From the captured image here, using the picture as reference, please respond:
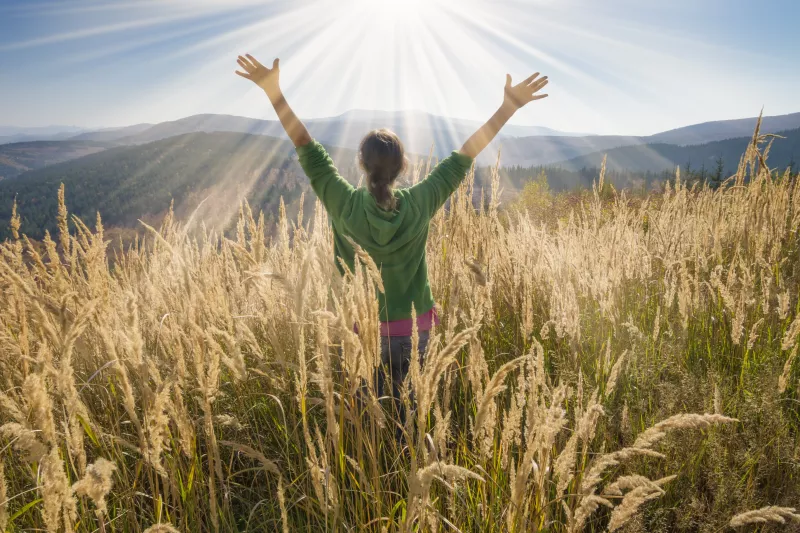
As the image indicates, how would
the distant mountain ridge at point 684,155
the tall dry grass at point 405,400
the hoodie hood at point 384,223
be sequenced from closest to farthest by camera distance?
the tall dry grass at point 405,400, the hoodie hood at point 384,223, the distant mountain ridge at point 684,155

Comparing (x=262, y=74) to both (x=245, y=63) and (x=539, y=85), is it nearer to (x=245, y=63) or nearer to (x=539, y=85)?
(x=245, y=63)

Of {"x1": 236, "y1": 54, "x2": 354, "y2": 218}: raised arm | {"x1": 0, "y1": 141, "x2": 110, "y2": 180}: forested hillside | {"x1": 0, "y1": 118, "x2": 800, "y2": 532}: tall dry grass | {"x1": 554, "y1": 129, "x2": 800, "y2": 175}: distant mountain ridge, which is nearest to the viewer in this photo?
{"x1": 0, "y1": 118, "x2": 800, "y2": 532}: tall dry grass

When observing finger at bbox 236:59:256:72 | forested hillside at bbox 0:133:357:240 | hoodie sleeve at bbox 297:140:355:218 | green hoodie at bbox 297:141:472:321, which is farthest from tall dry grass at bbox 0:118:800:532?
forested hillside at bbox 0:133:357:240

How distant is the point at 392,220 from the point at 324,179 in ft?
1.34

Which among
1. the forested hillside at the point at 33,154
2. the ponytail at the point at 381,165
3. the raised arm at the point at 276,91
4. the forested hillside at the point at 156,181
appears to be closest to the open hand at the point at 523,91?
the ponytail at the point at 381,165

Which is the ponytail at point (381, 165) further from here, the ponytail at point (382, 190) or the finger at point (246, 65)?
the finger at point (246, 65)

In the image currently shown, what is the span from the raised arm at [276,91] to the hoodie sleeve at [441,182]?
0.58 meters

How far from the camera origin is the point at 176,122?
193250mm

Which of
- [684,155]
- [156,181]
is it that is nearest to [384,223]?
[156,181]

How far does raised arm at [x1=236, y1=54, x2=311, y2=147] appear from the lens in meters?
2.00

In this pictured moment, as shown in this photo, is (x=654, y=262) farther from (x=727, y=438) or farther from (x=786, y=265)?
(x=727, y=438)

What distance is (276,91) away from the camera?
2.03 metres

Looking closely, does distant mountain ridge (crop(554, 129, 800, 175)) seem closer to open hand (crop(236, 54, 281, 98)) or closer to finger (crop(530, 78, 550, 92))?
finger (crop(530, 78, 550, 92))

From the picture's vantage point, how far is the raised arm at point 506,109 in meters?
2.21
